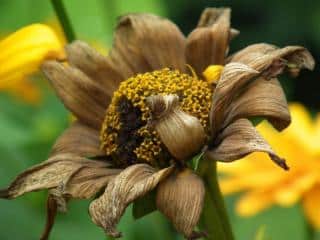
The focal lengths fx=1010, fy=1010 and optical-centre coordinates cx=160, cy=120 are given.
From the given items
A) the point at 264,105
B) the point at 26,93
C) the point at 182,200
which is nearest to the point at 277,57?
the point at 264,105

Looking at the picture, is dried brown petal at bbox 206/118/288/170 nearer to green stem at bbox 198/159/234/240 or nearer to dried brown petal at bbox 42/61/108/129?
green stem at bbox 198/159/234/240

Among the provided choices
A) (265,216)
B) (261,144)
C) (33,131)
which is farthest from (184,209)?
(265,216)

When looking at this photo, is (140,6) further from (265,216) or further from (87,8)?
(265,216)

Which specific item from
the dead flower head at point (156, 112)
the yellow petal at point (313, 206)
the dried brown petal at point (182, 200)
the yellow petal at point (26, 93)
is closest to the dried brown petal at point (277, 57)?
the dead flower head at point (156, 112)

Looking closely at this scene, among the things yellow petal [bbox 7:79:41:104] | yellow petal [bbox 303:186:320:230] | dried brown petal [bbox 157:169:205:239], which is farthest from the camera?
yellow petal [bbox 7:79:41:104]

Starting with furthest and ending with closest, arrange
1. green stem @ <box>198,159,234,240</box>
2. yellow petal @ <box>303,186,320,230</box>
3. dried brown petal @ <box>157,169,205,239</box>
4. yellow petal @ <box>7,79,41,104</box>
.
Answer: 1. yellow petal @ <box>7,79,41,104</box>
2. yellow petal @ <box>303,186,320,230</box>
3. green stem @ <box>198,159,234,240</box>
4. dried brown petal @ <box>157,169,205,239</box>

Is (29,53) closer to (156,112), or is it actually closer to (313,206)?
(156,112)

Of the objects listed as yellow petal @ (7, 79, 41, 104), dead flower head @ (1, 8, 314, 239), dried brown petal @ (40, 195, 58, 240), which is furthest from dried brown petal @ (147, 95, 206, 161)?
yellow petal @ (7, 79, 41, 104)

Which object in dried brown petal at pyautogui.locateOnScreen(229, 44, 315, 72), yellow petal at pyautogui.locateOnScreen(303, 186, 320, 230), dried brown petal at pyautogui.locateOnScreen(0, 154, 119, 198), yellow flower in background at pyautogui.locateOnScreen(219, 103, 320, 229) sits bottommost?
yellow flower in background at pyautogui.locateOnScreen(219, 103, 320, 229)
